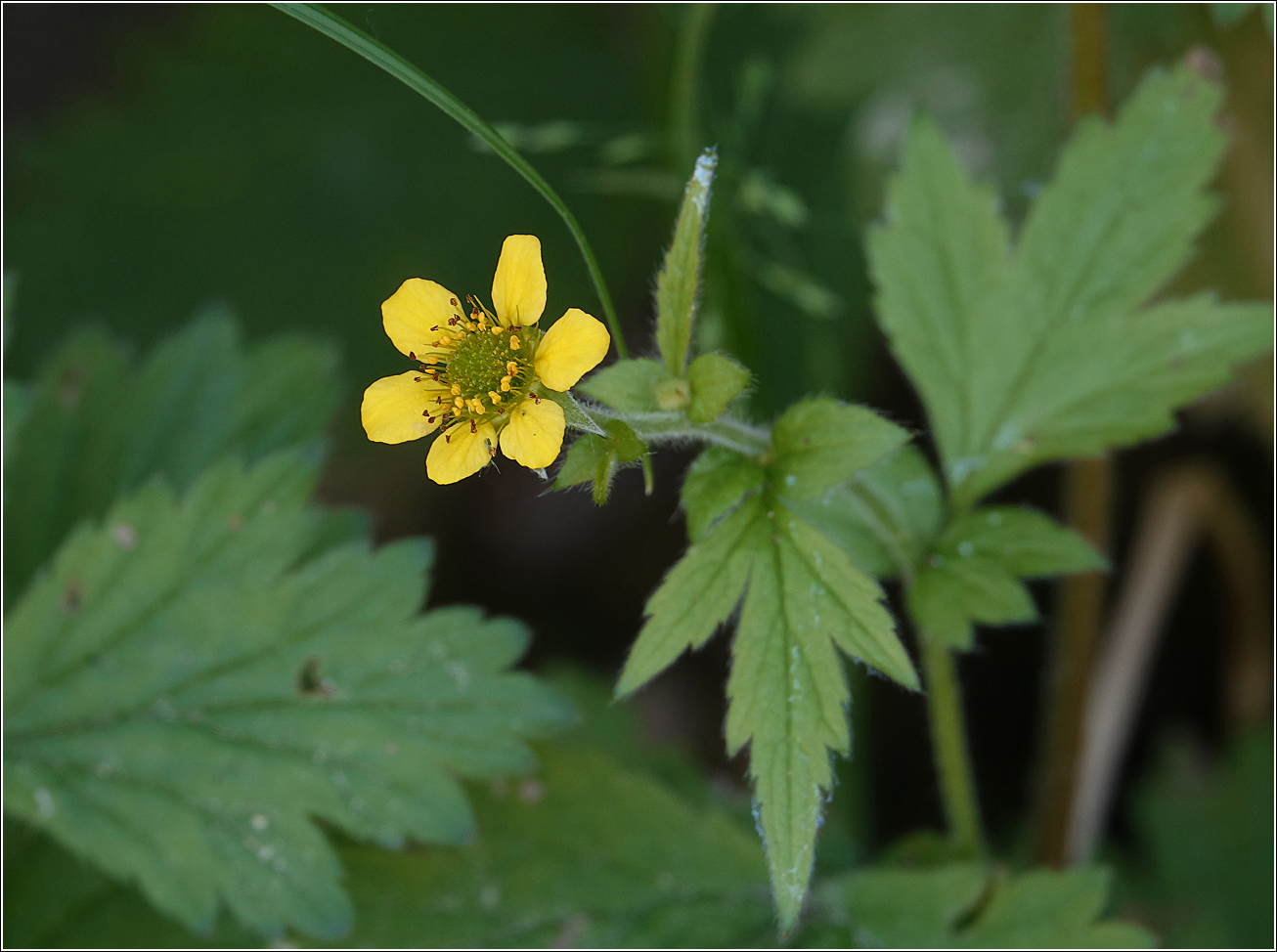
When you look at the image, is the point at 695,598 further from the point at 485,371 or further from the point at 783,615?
the point at 485,371

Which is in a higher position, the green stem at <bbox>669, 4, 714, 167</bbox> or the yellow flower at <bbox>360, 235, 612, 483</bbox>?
the green stem at <bbox>669, 4, 714, 167</bbox>

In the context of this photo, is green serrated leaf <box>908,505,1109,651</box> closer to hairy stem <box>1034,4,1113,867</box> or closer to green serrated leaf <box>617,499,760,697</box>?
green serrated leaf <box>617,499,760,697</box>

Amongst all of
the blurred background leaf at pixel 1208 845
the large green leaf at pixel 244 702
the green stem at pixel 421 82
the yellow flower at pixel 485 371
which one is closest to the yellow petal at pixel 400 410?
the yellow flower at pixel 485 371

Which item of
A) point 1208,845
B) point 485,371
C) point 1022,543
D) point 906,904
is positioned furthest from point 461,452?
point 1208,845

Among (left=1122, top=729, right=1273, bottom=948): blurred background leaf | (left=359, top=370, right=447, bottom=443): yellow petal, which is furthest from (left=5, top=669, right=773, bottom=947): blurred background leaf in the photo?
(left=1122, top=729, right=1273, bottom=948): blurred background leaf

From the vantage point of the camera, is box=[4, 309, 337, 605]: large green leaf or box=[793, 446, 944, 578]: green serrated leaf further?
box=[4, 309, 337, 605]: large green leaf

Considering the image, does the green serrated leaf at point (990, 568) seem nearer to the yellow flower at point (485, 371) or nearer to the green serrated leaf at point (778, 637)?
the green serrated leaf at point (778, 637)
